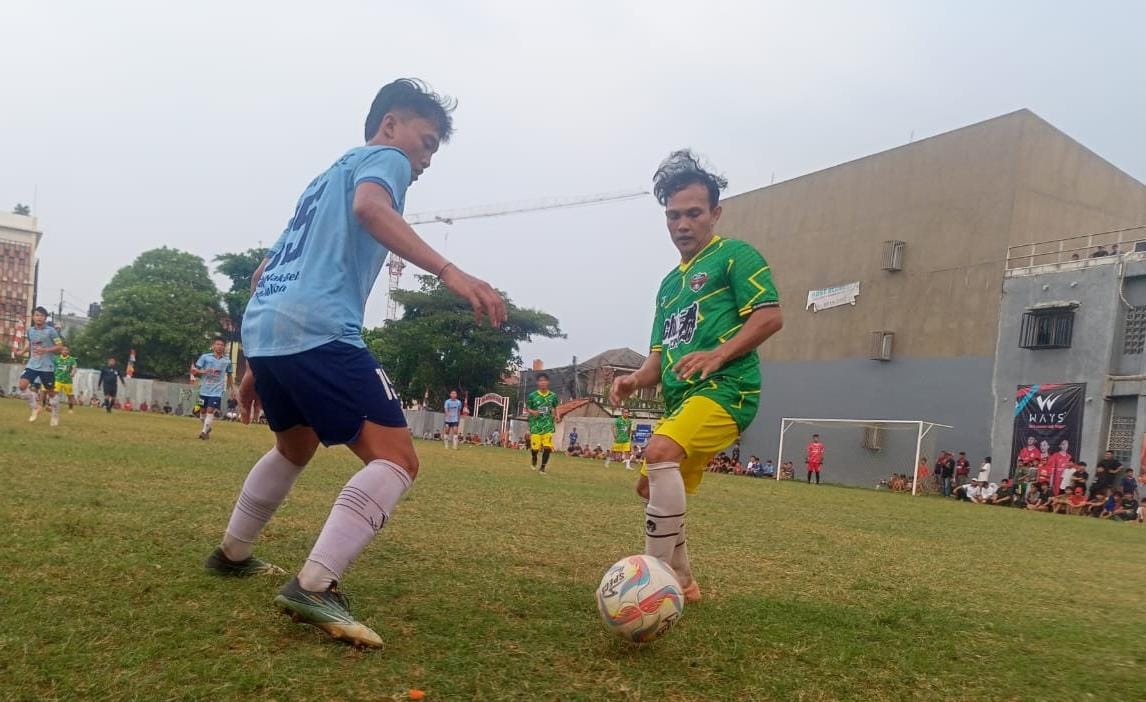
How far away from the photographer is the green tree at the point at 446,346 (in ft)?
154

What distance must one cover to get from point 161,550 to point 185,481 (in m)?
3.54

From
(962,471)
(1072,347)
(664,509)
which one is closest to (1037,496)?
(962,471)

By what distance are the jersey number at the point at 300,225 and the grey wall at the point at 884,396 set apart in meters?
28.6

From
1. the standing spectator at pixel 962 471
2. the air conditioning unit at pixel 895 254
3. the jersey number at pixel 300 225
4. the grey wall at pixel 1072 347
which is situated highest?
the air conditioning unit at pixel 895 254

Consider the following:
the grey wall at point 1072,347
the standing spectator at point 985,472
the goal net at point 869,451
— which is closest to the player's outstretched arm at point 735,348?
the standing spectator at point 985,472

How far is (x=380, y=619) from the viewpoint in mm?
3033

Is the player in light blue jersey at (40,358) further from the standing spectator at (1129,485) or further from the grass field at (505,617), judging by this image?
the standing spectator at (1129,485)

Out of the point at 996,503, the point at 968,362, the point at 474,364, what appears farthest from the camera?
the point at 474,364

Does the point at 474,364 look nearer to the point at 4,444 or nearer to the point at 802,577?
the point at 4,444

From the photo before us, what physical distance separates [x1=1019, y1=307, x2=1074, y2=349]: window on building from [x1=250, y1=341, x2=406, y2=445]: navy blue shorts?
27081 mm

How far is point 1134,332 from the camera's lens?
23344 millimetres

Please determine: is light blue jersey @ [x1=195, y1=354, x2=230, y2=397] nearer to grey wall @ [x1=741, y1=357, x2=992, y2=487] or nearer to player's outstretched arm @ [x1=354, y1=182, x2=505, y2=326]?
player's outstretched arm @ [x1=354, y1=182, x2=505, y2=326]

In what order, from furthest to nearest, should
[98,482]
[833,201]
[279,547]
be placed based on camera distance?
1. [833,201]
2. [98,482]
3. [279,547]

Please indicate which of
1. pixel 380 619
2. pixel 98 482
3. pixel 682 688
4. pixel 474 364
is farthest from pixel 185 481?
pixel 474 364
